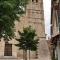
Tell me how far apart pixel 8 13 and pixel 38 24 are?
37363 mm

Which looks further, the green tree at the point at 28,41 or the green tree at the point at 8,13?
the green tree at the point at 28,41

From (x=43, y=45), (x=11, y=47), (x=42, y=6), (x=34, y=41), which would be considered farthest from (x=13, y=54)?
(x=34, y=41)

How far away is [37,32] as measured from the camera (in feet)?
177

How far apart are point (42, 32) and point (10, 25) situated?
37.1 metres

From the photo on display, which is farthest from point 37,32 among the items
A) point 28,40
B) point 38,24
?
point 28,40

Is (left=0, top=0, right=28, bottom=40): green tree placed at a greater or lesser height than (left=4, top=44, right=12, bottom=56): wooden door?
greater

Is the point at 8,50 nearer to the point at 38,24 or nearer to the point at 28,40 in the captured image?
the point at 38,24

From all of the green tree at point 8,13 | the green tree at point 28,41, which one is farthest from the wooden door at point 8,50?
the green tree at point 8,13

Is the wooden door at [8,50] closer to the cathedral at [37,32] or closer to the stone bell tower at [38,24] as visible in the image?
the cathedral at [37,32]

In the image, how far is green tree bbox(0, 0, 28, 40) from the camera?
16.7 meters

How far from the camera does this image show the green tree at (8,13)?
1667cm

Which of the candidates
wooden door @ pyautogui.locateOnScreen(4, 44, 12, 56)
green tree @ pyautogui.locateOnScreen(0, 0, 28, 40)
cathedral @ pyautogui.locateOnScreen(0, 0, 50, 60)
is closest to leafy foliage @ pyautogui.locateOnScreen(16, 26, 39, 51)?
green tree @ pyautogui.locateOnScreen(0, 0, 28, 40)

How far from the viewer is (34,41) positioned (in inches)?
1342

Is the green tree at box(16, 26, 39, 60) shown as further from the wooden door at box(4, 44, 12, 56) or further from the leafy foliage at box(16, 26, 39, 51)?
the wooden door at box(4, 44, 12, 56)
